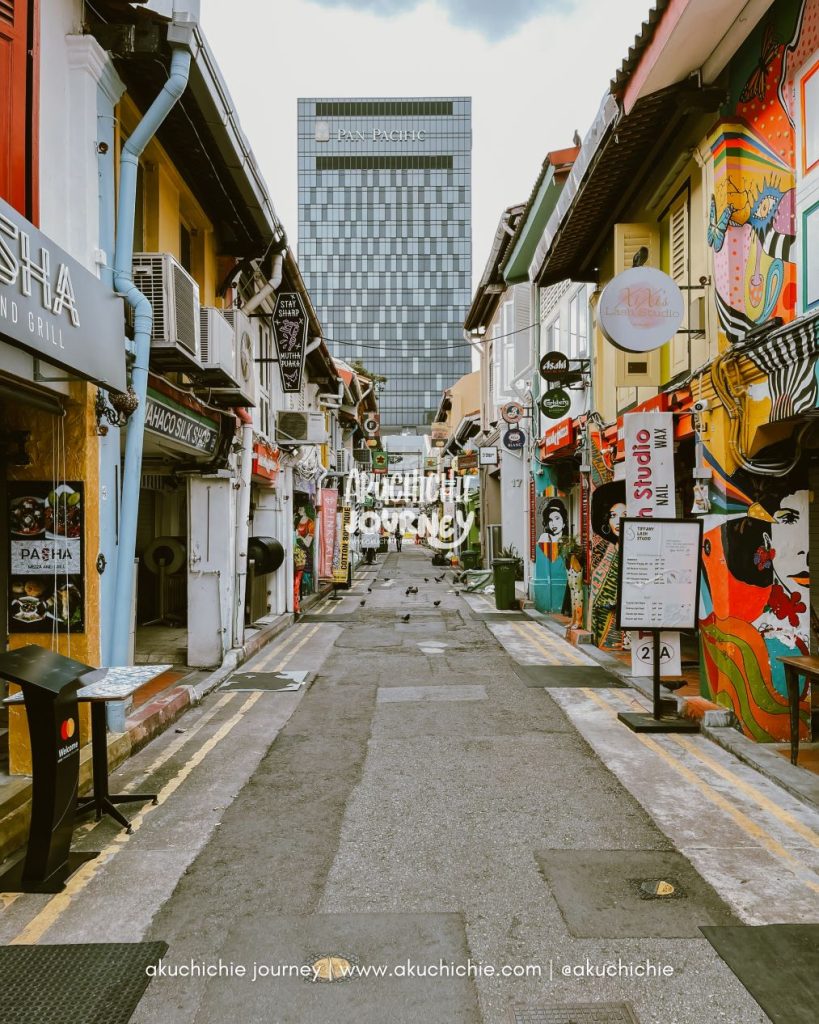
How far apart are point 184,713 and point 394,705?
2.46 m

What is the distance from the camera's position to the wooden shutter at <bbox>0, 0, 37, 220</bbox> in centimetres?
621

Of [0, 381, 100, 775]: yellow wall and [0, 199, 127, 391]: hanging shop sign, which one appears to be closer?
[0, 199, 127, 391]: hanging shop sign

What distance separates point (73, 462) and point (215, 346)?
321cm

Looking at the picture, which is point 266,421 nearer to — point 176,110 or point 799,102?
point 176,110

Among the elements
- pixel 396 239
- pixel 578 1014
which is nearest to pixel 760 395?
pixel 578 1014

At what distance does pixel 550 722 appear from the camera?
857 centimetres

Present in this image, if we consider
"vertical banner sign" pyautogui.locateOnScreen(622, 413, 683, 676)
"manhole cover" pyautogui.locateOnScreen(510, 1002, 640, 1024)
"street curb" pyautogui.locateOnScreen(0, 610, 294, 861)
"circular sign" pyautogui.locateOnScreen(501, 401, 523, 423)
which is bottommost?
"manhole cover" pyautogui.locateOnScreen(510, 1002, 640, 1024)

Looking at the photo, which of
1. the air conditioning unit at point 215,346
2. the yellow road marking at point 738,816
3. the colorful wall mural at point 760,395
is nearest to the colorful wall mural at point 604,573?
the colorful wall mural at point 760,395

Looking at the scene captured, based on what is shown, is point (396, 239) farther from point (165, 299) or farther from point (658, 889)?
point (658, 889)

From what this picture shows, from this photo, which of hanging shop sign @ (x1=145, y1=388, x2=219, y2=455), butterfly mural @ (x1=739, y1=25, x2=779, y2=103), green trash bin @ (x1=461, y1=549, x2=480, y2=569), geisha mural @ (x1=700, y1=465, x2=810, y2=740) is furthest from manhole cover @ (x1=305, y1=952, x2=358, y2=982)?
green trash bin @ (x1=461, y1=549, x2=480, y2=569)

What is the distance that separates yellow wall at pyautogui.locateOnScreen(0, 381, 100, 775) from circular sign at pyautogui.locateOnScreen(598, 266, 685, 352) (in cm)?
553

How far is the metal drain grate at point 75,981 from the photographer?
345cm

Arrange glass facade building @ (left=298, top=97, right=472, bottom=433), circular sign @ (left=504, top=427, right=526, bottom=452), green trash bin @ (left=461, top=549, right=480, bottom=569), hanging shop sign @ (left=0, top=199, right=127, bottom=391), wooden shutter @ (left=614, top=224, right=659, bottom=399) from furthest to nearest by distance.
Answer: glass facade building @ (left=298, top=97, right=472, bottom=433)
green trash bin @ (left=461, top=549, right=480, bottom=569)
circular sign @ (left=504, top=427, right=526, bottom=452)
wooden shutter @ (left=614, top=224, right=659, bottom=399)
hanging shop sign @ (left=0, top=199, right=127, bottom=391)

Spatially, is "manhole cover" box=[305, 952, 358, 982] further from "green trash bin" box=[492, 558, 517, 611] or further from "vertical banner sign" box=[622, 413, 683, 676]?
"green trash bin" box=[492, 558, 517, 611]
